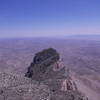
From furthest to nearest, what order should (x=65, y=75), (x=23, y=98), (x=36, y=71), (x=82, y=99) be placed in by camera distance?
1. (x=36, y=71)
2. (x=65, y=75)
3. (x=82, y=99)
4. (x=23, y=98)

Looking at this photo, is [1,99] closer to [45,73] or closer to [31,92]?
[31,92]

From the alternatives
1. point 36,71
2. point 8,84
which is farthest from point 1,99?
point 36,71

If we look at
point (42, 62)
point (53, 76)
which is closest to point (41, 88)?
point (53, 76)

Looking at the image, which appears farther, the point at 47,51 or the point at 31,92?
the point at 47,51

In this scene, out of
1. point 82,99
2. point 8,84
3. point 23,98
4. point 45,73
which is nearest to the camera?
point 23,98

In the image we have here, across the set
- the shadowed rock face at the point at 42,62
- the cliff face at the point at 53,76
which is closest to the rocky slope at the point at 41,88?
the cliff face at the point at 53,76

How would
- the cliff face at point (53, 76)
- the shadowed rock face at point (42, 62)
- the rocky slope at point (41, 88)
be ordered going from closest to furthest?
the rocky slope at point (41, 88) → the cliff face at point (53, 76) → the shadowed rock face at point (42, 62)

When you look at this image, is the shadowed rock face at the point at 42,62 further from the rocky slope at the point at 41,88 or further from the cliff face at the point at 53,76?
the rocky slope at the point at 41,88

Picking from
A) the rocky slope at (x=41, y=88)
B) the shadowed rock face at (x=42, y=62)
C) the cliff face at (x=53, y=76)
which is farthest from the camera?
the shadowed rock face at (x=42, y=62)

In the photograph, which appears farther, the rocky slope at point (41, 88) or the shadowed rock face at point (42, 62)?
the shadowed rock face at point (42, 62)
